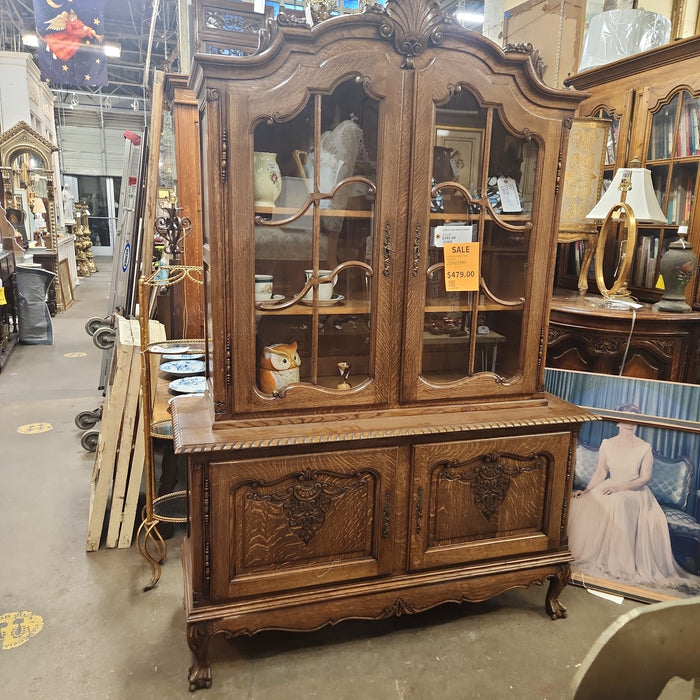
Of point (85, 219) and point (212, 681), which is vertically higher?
point (85, 219)

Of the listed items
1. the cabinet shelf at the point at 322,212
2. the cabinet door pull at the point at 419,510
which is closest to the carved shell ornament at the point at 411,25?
the cabinet shelf at the point at 322,212

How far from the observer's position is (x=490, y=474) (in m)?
1.93

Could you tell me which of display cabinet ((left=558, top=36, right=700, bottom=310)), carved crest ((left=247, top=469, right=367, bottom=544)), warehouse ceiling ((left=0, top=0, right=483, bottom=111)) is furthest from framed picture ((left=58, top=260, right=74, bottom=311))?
carved crest ((left=247, top=469, right=367, bottom=544))

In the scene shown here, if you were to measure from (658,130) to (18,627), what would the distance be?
3.46m

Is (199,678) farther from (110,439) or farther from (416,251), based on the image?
(416,251)

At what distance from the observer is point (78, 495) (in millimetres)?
2912

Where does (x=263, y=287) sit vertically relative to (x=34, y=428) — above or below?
above

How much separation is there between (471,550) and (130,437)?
149 cm

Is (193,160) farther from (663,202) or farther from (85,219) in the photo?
(85,219)

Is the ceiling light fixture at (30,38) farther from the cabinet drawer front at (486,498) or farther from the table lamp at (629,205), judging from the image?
the cabinet drawer front at (486,498)

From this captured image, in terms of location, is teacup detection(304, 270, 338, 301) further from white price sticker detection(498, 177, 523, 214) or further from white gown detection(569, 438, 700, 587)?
white gown detection(569, 438, 700, 587)

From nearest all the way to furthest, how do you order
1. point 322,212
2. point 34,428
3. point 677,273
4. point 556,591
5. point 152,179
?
point 322,212
point 556,591
point 677,273
point 152,179
point 34,428

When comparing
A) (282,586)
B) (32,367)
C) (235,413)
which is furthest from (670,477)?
(32,367)

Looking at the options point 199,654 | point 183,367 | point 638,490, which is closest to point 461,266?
point 638,490
